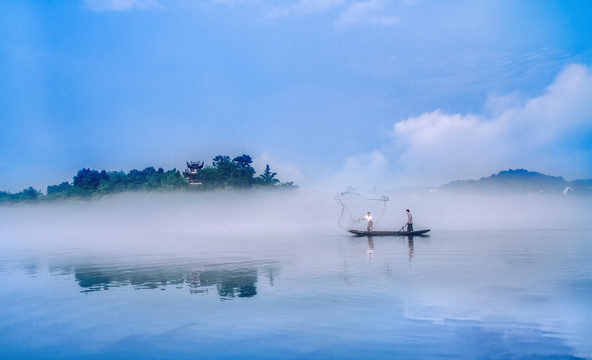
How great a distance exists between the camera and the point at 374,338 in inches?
392

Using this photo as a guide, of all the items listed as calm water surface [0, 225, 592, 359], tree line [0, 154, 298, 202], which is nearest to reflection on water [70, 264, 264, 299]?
calm water surface [0, 225, 592, 359]

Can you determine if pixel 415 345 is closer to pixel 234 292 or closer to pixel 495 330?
pixel 495 330

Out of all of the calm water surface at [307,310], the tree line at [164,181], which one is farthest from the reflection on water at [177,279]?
the tree line at [164,181]

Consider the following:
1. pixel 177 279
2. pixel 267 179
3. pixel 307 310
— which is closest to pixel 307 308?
pixel 307 310

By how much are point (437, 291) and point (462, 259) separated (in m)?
8.67

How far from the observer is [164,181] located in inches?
3679

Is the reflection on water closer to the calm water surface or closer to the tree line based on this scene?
the calm water surface

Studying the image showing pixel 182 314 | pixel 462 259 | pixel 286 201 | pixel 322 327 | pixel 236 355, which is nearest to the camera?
pixel 236 355

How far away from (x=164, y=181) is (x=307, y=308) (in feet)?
277

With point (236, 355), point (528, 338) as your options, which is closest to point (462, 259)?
point (528, 338)

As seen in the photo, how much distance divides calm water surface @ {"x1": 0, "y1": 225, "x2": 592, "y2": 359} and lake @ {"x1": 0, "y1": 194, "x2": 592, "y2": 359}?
37mm

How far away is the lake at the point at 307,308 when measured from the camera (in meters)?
9.58

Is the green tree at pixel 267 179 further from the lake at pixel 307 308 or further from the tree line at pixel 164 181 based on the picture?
the lake at pixel 307 308

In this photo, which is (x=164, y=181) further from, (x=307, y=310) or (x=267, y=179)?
(x=307, y=310)
